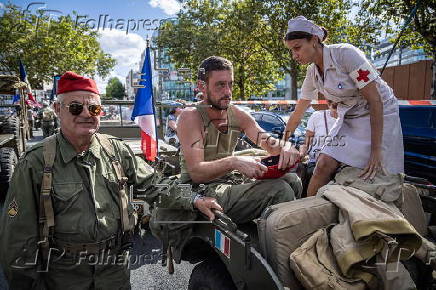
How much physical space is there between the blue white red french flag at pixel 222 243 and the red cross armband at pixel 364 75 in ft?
4.54

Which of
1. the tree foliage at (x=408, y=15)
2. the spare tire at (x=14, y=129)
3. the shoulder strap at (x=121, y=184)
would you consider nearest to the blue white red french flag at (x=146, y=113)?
the shoulder strap at (x=121, y=184)

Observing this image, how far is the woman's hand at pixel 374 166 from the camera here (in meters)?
2.30

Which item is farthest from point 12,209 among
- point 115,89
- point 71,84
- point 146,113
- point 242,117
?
point 115,89

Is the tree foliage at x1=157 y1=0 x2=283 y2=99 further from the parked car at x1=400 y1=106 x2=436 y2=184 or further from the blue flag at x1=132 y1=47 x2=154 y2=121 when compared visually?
the parked car at x1=400 y1=106 x2=436 y2=184

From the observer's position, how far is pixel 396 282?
5.08ft

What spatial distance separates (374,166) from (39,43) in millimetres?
29427

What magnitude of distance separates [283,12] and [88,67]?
24561 millimetres

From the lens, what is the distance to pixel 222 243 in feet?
6.48

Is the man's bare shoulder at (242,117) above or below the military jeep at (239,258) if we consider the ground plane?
above

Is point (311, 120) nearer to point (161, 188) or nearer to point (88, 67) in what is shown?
point (161, 188)

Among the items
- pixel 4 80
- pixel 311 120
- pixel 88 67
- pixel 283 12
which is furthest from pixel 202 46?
pixel 88 67

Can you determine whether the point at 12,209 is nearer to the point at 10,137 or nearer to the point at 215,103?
the point at 215,103

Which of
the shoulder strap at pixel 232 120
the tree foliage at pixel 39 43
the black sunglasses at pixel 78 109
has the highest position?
the tree foliage at pixel 39 43

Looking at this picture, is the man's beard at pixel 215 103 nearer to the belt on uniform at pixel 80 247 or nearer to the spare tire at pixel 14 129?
the belt on uniform at pixel 80 247
